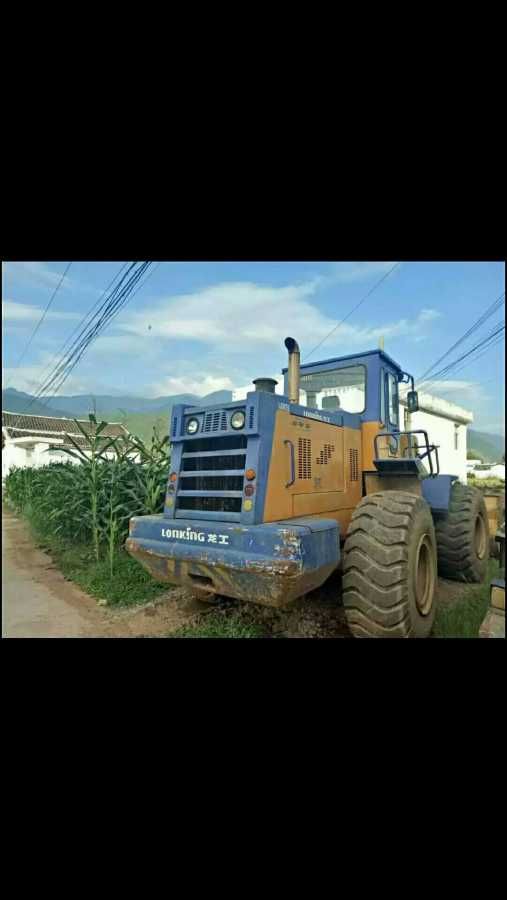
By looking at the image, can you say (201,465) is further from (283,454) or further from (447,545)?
(447,545)

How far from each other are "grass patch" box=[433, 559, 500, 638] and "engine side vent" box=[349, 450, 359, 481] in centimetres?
142

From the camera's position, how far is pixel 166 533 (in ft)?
10.8

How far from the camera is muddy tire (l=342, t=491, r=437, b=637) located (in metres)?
3.01

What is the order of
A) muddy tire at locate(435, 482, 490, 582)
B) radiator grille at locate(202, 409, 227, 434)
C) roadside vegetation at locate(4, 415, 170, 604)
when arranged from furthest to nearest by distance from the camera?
1. roadside vegetation at locate(4, 415, 170, 604)
2. muddy tire at locate(435, 482, 490, 582)
3. radiator grille at locate(202, 409, 227, 434)

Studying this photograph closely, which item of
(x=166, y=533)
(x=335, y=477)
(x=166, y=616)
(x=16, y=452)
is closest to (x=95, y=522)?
(x=166, y=616)

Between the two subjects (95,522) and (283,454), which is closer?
(283,454)

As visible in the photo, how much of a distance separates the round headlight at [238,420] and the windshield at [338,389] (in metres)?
1.45

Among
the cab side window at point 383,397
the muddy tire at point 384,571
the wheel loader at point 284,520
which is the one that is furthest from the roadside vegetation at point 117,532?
the cab side window at point 383,397

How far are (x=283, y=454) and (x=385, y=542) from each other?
3.09 feet

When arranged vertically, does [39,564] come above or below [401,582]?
below

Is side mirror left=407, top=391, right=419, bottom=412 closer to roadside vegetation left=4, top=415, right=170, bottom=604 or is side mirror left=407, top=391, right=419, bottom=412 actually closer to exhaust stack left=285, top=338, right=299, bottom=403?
exhaust stack left=285, top=338, right=299, bottom=403

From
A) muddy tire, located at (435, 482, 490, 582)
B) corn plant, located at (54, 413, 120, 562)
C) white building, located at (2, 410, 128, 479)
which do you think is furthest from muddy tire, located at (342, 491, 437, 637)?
white building, located at (2, 410, 128, 479)

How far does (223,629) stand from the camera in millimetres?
3652

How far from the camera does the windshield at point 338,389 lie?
4414 mm
